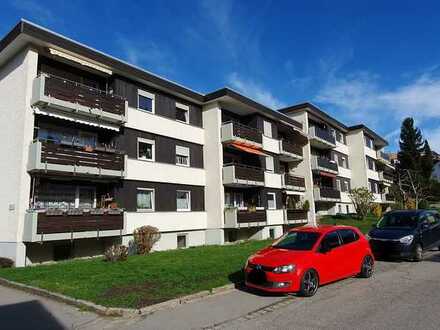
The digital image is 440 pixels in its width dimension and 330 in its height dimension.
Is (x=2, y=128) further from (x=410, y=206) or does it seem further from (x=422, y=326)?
(x=410, y=206)

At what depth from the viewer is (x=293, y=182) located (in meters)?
32.0

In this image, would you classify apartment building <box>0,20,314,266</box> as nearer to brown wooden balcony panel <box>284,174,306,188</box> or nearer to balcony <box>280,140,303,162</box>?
brown wooden balcony panel <box>284,174,306,188</box>

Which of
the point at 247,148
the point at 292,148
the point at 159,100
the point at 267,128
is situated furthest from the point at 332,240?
the point at 292,148

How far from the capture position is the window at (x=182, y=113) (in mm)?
24438

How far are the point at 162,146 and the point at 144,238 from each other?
18.4 feet

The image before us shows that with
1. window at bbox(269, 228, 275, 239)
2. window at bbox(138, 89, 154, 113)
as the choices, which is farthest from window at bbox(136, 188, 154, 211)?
window at bbox(269, 228, 275, 239)

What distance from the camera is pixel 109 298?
9.10 meters

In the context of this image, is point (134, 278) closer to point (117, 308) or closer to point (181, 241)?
point (117, 308)

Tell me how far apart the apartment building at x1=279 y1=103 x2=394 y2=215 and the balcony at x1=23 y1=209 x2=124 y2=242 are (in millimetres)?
22005

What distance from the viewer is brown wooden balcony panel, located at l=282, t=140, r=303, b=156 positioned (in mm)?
31788

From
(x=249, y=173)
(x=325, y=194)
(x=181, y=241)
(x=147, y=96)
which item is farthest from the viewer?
(x=325, y=194)

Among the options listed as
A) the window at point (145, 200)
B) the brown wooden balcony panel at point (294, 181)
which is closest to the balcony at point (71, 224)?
the window at point (145, 200)

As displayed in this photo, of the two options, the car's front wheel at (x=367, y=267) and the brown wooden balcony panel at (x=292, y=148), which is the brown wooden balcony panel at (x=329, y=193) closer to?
the brown wooden balcony panel at (x=292, y=148)

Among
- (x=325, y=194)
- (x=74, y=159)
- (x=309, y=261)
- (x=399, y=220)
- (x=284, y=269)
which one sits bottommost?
(x=284, y=269)
